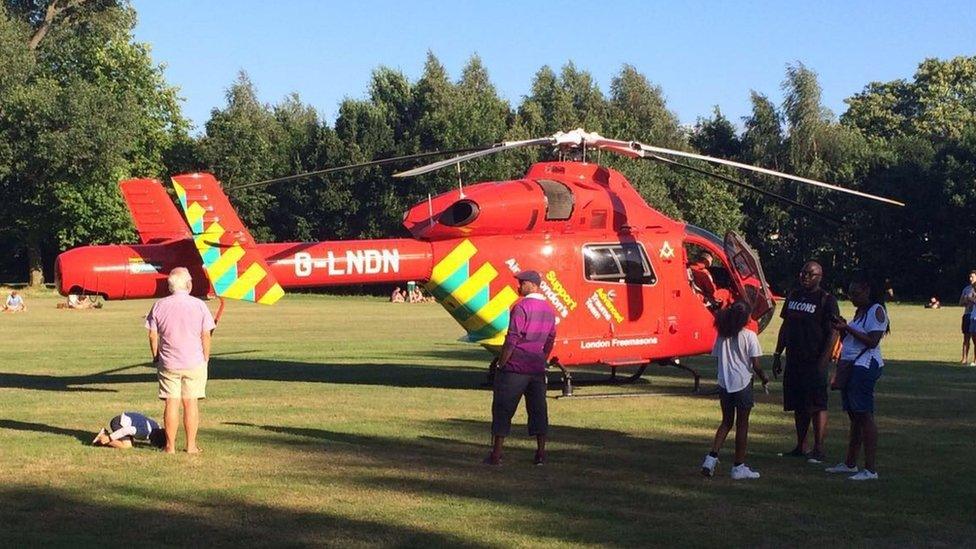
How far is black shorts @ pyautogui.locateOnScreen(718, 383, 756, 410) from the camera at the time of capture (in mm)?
→ 10969

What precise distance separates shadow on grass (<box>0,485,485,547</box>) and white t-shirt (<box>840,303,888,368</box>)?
4.45 m

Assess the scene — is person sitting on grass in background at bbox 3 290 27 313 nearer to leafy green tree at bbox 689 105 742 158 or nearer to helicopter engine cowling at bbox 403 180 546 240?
helicopter engine cowling at bbox 403 180 546 240

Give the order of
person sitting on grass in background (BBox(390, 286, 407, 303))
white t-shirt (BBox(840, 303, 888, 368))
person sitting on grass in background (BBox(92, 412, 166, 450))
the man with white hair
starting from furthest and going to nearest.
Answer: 1. person sitting on grass in background (BBox(390, 286, 407, 303))
2. person sitting on grass in background (BBox(92, 412, 166, 450))
3. the man with white hair
4. white t-shirt (BBox(840, 303, 888, 368))

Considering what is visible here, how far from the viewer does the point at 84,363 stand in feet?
A: 74.4

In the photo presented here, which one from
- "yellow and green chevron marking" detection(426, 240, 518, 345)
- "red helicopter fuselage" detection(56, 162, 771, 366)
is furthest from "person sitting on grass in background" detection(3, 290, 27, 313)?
"yellow and green chevron marking" detection(426, 240, 518, 345)

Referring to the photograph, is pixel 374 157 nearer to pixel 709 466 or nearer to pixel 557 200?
pixel 557 200

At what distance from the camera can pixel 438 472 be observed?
11.2m

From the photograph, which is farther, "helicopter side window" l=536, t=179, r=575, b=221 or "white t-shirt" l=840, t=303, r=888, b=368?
"helicopter side window" l=536, t=179, r=575, b=221

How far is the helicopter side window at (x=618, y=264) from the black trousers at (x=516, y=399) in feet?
20.9

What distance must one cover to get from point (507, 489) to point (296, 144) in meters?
66.7

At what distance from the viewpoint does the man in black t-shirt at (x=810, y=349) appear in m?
12.0

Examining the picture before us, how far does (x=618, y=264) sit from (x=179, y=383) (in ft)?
25.8

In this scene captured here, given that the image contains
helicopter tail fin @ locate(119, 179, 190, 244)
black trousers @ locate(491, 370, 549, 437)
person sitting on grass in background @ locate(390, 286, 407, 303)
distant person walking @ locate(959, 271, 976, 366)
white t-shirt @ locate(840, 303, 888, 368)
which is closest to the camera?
white t-shirt @ locate(840, 303, 888, 368)

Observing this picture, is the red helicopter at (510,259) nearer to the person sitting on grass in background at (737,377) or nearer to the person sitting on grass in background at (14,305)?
the person sitting on grass in background at (737,377)
